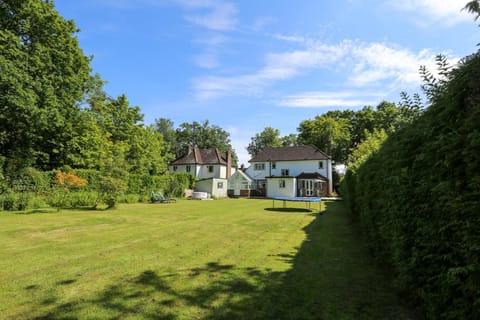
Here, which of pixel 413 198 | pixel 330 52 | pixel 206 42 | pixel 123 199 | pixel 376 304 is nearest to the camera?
pixel 413 198

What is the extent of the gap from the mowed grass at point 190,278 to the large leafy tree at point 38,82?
43.3 ft

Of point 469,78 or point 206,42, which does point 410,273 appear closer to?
point 469,78

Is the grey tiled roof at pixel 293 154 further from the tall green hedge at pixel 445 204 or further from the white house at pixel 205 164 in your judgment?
the tall green hedge at pixel 445 204

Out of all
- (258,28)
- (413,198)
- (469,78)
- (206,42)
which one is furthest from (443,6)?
(206,42)

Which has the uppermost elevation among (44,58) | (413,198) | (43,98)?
(44,58)

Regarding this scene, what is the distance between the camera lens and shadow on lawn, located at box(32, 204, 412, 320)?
3.35 meters

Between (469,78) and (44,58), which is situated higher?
(44,58)

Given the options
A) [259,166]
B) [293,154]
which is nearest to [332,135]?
[293,154]

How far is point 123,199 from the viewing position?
21734 millimetres

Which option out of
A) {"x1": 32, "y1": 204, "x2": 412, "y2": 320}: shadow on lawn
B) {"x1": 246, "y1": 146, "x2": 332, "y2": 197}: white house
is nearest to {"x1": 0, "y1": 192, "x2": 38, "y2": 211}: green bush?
{"x1": 32, "y1": 204, "x2": 412, "y2": 320}: shadow on lawn

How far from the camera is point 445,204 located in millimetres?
2334

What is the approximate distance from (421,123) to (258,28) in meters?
10.5

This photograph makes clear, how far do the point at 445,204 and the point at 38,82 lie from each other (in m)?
23.3

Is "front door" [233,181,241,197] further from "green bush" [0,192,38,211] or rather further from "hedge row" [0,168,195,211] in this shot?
"green bush" [0,192,38,211]
